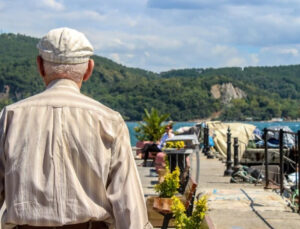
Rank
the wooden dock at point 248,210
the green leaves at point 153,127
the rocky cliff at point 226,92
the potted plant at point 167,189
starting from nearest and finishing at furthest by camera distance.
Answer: the potted plant at point 167,189, the wooden dock at point 248,210, the green leaves at point 153,127, the rocky cliff at point 226,92

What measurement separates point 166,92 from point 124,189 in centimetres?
13892

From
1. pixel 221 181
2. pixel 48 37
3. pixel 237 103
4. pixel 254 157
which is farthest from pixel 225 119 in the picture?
pixel 48 37

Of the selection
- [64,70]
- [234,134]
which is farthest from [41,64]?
[234,134]

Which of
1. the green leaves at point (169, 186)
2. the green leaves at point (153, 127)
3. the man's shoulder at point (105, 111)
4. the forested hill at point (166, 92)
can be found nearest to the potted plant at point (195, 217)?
the green leaves at point (169, 186)

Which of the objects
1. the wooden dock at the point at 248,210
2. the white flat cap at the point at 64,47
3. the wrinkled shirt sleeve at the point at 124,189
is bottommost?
the wooden dock at the point at 248,210

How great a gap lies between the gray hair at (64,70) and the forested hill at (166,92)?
395ft

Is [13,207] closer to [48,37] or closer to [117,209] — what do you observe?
[117,209]

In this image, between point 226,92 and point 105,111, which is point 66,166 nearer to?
point 105,111

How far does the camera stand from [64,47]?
3.13 meters

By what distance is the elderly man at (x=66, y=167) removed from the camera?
289 centimetres

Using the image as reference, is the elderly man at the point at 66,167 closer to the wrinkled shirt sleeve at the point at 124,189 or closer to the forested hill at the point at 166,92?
the wrinkled shirt sleeve at the point at 124,189

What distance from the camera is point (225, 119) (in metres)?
161

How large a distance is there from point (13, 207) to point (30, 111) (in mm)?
431

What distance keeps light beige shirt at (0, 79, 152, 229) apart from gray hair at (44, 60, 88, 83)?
15cm
